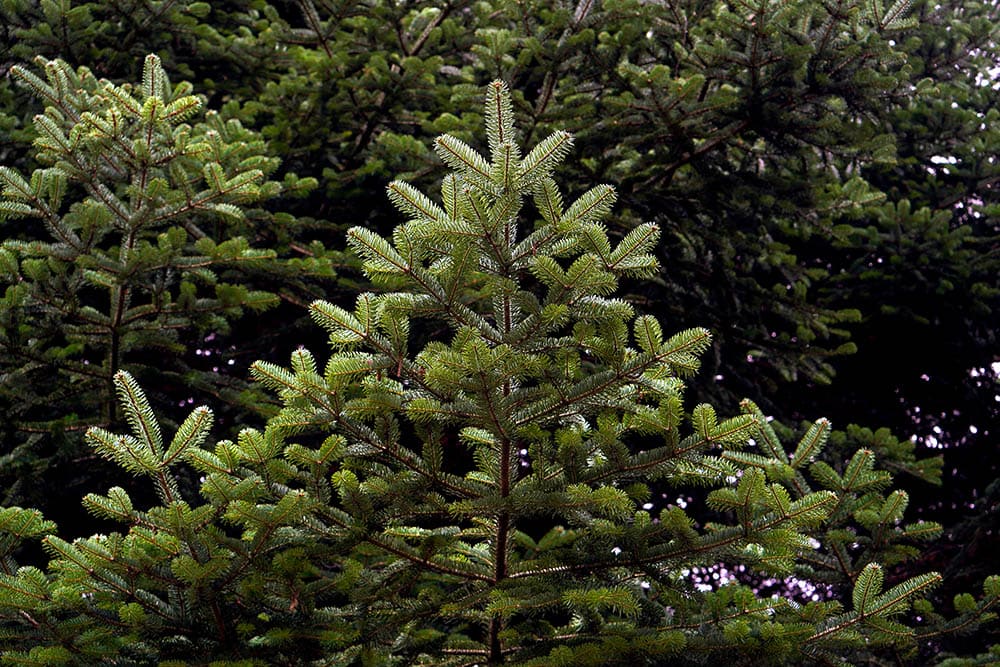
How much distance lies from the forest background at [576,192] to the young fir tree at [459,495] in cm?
130

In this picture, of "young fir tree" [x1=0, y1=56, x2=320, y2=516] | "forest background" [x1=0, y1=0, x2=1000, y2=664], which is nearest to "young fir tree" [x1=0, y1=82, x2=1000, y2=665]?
"young fir tree" [x1=0, y1=56, x2=320, y2=516]

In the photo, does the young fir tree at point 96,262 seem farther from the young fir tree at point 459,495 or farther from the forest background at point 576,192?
the young fir tree at point 459,495

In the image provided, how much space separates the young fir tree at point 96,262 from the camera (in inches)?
146

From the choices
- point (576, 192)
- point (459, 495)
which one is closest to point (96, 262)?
point (459, 495)

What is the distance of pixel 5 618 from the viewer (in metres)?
2.72

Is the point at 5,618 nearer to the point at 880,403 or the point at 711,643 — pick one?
the point at 711,643

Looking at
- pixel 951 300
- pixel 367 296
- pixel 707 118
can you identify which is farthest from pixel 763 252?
pixel 367 296

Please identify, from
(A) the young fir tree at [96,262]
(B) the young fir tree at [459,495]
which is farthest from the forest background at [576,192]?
(B) the young fir tree at [459,495]

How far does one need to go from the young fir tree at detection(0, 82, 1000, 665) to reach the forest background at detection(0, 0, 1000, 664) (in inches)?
51.1

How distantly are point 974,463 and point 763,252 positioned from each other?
9.20ft

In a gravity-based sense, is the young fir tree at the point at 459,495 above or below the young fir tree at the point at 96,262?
below

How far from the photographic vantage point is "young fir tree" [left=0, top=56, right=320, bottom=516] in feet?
12.1

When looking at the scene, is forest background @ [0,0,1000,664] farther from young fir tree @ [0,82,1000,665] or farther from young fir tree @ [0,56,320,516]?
young fir tree @ [0,82,1000,665]

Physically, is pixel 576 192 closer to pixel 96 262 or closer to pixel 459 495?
pixel 96 262
